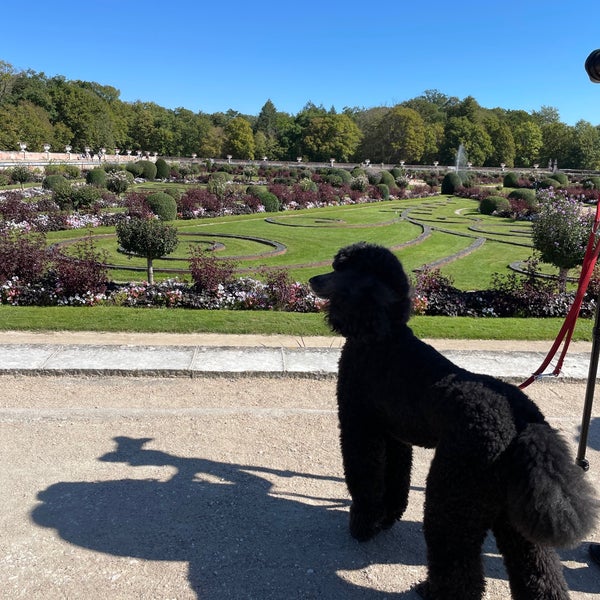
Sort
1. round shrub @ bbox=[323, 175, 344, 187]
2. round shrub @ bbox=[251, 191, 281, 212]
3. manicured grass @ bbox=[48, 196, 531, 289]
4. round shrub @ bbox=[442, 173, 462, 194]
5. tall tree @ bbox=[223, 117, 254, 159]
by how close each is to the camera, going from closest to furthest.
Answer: manicured grass @ bbox=[48, 196, 531, 289]
round shrub @ bbox=[251, 191, 281, 212]
round shrub @ bbox=[323, 175, 344, 187]
round shrub @ bbox=[442, 173, 462, 194]
tall tree @ bbox=[223, 117, 254, 159]

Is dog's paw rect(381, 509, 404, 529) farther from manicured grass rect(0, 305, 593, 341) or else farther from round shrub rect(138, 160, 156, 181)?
round shrub rect(138, 160, 156, 181)

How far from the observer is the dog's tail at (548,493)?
2.13 m

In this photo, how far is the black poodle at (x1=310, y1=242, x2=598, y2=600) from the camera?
2188 millimetres

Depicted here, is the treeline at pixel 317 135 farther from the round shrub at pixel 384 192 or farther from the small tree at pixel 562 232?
the small tree at pixel 562 232

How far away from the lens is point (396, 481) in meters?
3.56

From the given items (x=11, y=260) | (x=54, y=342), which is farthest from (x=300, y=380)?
(x=11, y=260)

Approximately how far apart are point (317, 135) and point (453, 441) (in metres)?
86.2

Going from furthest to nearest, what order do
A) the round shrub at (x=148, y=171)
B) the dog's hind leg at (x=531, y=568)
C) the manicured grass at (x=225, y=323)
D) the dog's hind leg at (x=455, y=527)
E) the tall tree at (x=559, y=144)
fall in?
the tall tree at (x=559, y=144), the round shrub at (x=148, y=171), the manicured grass at (x=225, y=323), the dog's hind leg at (x=531, y=568), the dog's hind leg at (x=455, y=527)

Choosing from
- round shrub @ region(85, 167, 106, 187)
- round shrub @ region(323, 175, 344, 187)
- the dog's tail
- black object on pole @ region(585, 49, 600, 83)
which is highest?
round shrub @ region(323, 175, 344, 187)

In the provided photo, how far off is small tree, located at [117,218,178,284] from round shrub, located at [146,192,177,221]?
10409mm

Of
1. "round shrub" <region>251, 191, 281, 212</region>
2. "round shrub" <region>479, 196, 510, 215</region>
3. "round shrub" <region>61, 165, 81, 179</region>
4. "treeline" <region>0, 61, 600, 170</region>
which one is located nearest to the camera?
"round shrub" <region>251, 191, 281, 212</region>

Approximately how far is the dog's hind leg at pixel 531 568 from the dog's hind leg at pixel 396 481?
1.03 metres

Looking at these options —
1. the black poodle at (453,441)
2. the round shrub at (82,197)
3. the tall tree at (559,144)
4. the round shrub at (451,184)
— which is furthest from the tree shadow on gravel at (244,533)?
the tall tree at (559,144)

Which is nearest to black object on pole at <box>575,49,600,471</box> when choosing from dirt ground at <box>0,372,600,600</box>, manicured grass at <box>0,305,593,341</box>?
dirt ground at <box>0,372,600,600</box>
